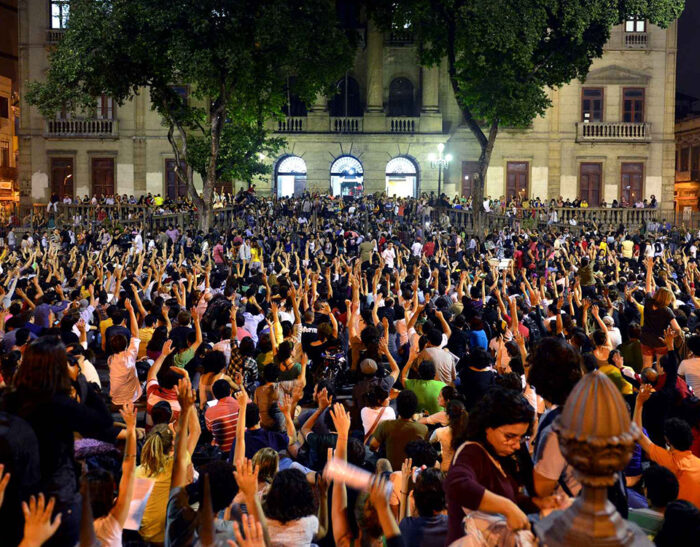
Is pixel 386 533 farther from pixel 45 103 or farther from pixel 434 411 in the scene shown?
pixel 45 103

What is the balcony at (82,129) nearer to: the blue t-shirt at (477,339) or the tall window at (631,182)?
the tall window at (631,182)

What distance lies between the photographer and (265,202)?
39.0 meters

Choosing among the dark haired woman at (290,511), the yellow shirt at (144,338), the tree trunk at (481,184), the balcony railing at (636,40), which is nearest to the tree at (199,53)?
the tree trunk at (481,184)

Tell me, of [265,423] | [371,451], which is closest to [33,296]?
[265,423]

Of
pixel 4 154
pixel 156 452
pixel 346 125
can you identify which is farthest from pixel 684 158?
pixel 156 452

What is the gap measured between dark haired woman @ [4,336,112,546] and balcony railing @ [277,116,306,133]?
4382cm

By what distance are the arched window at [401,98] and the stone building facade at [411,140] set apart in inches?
30.7

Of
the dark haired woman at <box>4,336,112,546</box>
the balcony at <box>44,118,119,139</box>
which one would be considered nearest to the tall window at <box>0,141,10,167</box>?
the balcony at <box>44,118,119,139</box>

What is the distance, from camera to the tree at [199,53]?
1123 inches

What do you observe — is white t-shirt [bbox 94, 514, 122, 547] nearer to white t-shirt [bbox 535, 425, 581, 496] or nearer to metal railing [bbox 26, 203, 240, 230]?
white t-shirt [bbox 535, 425, 581, 496]

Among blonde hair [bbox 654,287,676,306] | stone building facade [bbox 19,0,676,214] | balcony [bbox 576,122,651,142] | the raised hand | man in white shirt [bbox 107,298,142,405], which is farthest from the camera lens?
balcony [bbox 576,122,651,142]

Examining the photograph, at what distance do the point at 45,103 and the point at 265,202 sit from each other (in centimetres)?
1185

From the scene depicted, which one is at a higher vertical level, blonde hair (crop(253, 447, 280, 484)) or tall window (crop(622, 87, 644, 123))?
tall window (crop(622, 87, 644, 123))

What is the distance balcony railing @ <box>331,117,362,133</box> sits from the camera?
1871 inches
